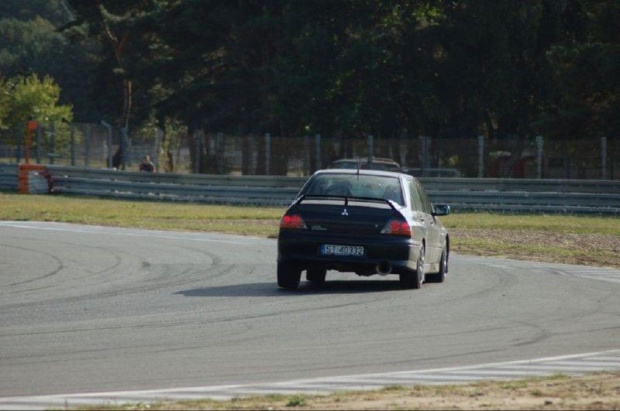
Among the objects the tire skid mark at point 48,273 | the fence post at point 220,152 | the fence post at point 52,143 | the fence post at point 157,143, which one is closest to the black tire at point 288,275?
the tire skid mark at point 48,273

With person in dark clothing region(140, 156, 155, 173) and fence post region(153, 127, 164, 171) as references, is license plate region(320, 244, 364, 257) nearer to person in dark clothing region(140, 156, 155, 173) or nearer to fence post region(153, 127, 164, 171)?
person in dark clothing region(140, 156, 155, 173)

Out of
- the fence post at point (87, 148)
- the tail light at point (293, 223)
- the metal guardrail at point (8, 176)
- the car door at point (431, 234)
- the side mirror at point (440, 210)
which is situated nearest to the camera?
the tail light at point (293, 223)

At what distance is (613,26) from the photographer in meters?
47.3

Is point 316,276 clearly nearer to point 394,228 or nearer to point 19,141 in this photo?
point 394,228

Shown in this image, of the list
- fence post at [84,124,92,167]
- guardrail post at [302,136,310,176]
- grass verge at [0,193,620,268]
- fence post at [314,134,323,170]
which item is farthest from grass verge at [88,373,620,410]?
fence post at [84,124,92,167]

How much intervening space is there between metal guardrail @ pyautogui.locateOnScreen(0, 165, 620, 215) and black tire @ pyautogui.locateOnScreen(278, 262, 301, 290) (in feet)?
71.0

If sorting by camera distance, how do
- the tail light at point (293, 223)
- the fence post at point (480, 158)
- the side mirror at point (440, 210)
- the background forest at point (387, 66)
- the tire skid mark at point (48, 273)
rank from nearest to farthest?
1. the tail light at point (293, 223)
2. the tire skid mark at point (48, 273)
3. the side mirror at point (440, 210)
4. the fence post at point (480, 158)
5. the background forest at point (387, 66)

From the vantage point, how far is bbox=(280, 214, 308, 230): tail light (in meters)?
15.6

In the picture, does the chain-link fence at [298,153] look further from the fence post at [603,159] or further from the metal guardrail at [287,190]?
the metal guardrail at [287,190]

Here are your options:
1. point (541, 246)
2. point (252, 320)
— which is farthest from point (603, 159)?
point (252, 320)

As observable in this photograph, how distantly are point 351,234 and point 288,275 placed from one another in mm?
956

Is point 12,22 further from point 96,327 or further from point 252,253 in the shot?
point 96,327

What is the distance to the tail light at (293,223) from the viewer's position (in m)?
15.6

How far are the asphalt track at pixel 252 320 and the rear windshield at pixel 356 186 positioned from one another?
1.20 m
